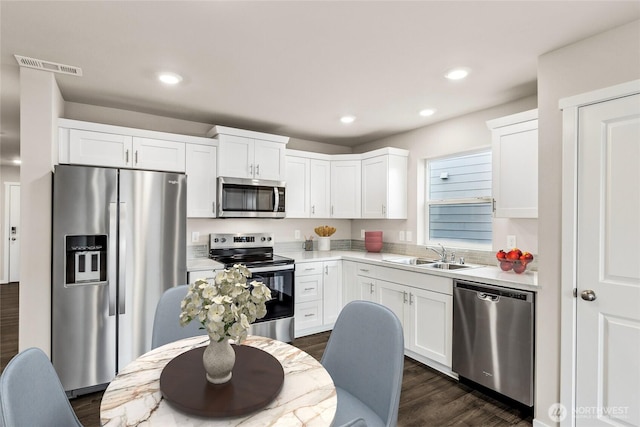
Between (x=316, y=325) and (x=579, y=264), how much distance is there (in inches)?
104

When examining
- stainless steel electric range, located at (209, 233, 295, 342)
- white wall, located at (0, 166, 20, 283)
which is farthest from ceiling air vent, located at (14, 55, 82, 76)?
white wall, located at (0, 166, 20, 283)

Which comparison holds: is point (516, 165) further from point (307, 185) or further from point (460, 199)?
point (307, 185)

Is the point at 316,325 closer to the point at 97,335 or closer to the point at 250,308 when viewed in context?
the point at 97,335

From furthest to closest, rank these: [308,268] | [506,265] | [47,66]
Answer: [308,268] → [506,265] → [47,66]

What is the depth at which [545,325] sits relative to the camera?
214 cm

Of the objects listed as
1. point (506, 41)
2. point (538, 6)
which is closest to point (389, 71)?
point (506, 41)

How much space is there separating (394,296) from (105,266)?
255 cm

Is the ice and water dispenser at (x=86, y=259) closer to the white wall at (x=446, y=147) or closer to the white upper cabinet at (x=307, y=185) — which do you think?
the white upper cabinet at (x=307, y=185)

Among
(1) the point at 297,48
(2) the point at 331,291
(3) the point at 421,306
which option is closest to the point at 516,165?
(3) the point at 421,306

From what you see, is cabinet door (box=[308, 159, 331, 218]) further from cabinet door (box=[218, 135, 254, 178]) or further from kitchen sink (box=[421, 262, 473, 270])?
kitchen sink (box=[421, 262, 473, 270])

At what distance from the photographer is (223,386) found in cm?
122

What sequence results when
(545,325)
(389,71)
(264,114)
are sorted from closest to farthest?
1. (545,325)
2. (389,71)
3. (264,114)

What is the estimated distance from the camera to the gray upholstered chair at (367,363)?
1465mm

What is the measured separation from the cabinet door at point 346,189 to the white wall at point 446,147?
44 cm
